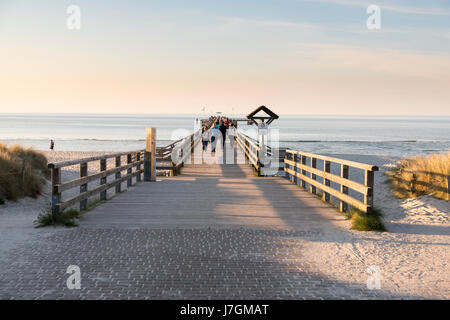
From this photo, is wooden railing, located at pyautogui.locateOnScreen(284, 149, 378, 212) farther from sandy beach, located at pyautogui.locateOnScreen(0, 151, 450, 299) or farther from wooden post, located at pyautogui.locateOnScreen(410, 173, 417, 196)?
wooden post, located at pyautogui.locateOnScreen(410, 173, 417, 196)

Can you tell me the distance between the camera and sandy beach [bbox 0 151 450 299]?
18.8 ft

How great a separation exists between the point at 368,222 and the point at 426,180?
514 centimetres

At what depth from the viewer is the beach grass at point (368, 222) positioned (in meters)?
8.30

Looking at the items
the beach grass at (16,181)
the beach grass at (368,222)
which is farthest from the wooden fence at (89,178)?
the beach grass at (368,222)

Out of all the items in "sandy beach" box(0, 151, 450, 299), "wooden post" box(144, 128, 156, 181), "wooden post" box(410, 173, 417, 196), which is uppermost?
"wooden post" box(144, 128, 156, 181)

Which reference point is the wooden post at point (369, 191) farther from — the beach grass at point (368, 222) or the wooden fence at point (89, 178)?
the wooden fence at point (89, 178)

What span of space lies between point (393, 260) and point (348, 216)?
2.76 metres

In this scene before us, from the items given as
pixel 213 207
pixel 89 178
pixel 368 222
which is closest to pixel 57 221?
pixel 89 178

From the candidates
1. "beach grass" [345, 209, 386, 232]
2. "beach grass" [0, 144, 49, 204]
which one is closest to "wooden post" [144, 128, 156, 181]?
"beach grass" [0, 144, 49, 204]

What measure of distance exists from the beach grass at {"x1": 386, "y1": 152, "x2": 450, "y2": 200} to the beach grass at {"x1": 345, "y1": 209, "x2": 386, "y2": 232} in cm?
336
